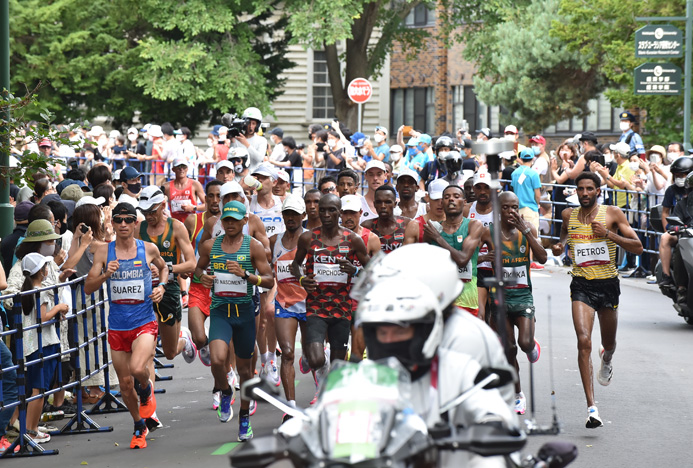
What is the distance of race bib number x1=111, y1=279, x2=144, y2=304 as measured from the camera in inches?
398

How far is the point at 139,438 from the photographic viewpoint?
396 inches

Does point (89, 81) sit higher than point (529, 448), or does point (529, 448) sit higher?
point (89, 81)

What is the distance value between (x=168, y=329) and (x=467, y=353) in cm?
700

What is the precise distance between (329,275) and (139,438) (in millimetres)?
2058

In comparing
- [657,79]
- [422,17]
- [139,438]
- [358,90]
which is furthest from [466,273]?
[422,17]

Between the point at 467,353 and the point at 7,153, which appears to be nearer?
the point at 467,353

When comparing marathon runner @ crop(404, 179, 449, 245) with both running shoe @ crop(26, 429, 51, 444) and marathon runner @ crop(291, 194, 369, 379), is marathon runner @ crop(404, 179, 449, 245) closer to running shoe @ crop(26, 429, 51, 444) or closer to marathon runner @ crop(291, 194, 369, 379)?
marathon runner @ crop(291, 194, 369, 379)

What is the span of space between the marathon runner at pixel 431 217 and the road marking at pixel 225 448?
2.42m

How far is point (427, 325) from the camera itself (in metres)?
4.95

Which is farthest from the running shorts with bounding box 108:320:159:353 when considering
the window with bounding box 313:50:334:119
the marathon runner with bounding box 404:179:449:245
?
the window with bounding box 313:50:334:119

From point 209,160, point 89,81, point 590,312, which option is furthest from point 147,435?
point 89,81

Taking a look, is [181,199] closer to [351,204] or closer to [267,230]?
[267,230]

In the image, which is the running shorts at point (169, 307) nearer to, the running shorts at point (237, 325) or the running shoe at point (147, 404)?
the running shorts at point (237, 325)

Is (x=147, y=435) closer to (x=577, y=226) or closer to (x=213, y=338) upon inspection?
(x=213, y=338)
